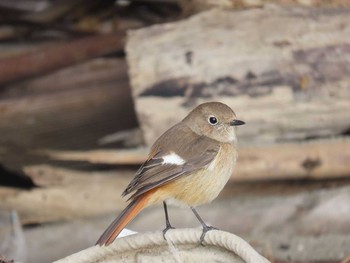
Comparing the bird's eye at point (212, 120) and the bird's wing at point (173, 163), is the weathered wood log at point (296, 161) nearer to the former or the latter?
the bird's eye at point (212, 120)

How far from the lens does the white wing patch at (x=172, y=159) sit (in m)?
5.02

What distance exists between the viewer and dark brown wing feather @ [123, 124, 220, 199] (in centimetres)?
488

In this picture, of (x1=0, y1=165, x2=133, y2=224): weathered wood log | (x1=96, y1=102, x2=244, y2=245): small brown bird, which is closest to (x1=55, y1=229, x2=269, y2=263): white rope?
(x1=96, y1=102, x2=244, y2=245): small brown bird

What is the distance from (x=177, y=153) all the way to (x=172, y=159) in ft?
0.19

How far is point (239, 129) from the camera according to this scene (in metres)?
6.41

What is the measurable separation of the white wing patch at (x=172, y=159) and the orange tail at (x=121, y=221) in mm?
212

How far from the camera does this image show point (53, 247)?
674cm

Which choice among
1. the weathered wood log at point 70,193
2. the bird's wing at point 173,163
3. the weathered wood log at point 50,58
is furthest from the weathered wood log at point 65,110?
the bird's wing at point 173,163

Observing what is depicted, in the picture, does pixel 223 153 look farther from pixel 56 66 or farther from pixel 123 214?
pixel 56 66

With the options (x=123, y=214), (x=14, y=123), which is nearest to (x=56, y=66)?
(x=14, y=123)

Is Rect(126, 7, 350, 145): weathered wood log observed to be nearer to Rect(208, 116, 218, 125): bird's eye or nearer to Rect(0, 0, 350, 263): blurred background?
Rect(0, 0, 350, 263): blurred background

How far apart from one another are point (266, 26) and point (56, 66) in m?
1.53

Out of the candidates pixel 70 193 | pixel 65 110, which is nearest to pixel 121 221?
pixel 70 193

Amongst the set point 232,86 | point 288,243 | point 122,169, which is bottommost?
point 288,243
